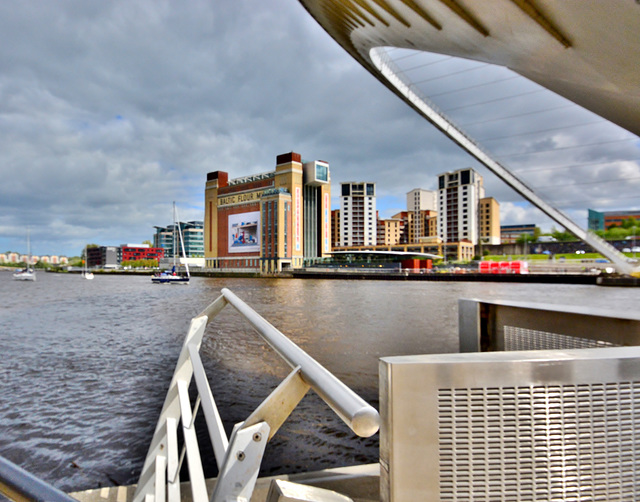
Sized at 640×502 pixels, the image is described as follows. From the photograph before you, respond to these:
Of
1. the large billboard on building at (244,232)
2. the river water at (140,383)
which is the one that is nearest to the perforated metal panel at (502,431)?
the river water at (140,383)

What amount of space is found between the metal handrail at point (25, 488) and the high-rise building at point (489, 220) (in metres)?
90.3

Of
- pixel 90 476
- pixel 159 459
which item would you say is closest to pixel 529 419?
pixel 159 459

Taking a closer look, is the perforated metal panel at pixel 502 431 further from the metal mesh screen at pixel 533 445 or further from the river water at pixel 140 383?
the river water at pixel 140 383

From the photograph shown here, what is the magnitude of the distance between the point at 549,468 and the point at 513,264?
147 ft

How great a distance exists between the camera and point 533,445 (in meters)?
1.18

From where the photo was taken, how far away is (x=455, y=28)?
612 cm

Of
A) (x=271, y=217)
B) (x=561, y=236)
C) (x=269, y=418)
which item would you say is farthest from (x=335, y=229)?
(x=269, y=418)

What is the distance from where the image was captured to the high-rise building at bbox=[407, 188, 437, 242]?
100500 mm

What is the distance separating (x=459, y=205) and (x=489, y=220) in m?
6.82

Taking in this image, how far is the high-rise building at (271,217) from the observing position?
2589 inches

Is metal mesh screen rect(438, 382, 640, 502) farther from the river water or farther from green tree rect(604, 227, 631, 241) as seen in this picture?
green tree rect(604, 227, 631, 241)

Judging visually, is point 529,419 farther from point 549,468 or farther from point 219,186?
point 219,186

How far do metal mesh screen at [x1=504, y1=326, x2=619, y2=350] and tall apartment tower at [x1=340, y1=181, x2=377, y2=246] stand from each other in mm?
94131

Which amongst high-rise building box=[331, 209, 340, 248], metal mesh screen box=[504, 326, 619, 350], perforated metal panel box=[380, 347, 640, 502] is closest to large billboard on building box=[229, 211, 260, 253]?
high-rise building box=[331, 209, 340, 248]
